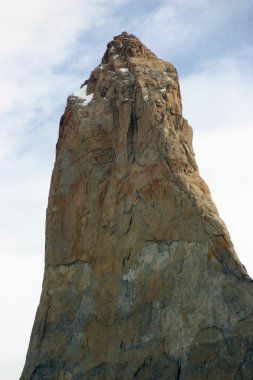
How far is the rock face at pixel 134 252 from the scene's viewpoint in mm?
47750

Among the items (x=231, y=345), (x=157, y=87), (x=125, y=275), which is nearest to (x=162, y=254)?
(x=125, y=275)

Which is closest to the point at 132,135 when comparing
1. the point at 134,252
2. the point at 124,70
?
the point at 124,70

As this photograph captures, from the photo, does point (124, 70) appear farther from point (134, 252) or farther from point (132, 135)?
point (134, 252)

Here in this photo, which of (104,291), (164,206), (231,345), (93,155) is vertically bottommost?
(231,345)

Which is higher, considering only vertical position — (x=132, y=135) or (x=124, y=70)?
(x=124, y=70)

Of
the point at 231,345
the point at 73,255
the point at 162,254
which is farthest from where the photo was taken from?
the point at 73,255

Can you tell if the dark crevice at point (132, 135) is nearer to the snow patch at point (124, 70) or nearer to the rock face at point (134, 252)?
the rock face at point (134, 252)

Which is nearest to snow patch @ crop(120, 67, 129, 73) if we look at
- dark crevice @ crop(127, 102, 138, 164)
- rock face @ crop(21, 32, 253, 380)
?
rock face @ crop(21, 32, 253, 380)

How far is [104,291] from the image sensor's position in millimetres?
51438

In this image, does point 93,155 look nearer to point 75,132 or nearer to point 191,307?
point 75,132

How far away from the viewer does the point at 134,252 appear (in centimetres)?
5097

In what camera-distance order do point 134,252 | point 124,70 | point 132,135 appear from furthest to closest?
point 124,70, point 132,135, point 134,252

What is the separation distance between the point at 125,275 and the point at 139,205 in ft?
10.6

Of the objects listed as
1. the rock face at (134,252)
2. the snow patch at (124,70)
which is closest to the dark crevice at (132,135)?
the rock face at (134,252)
